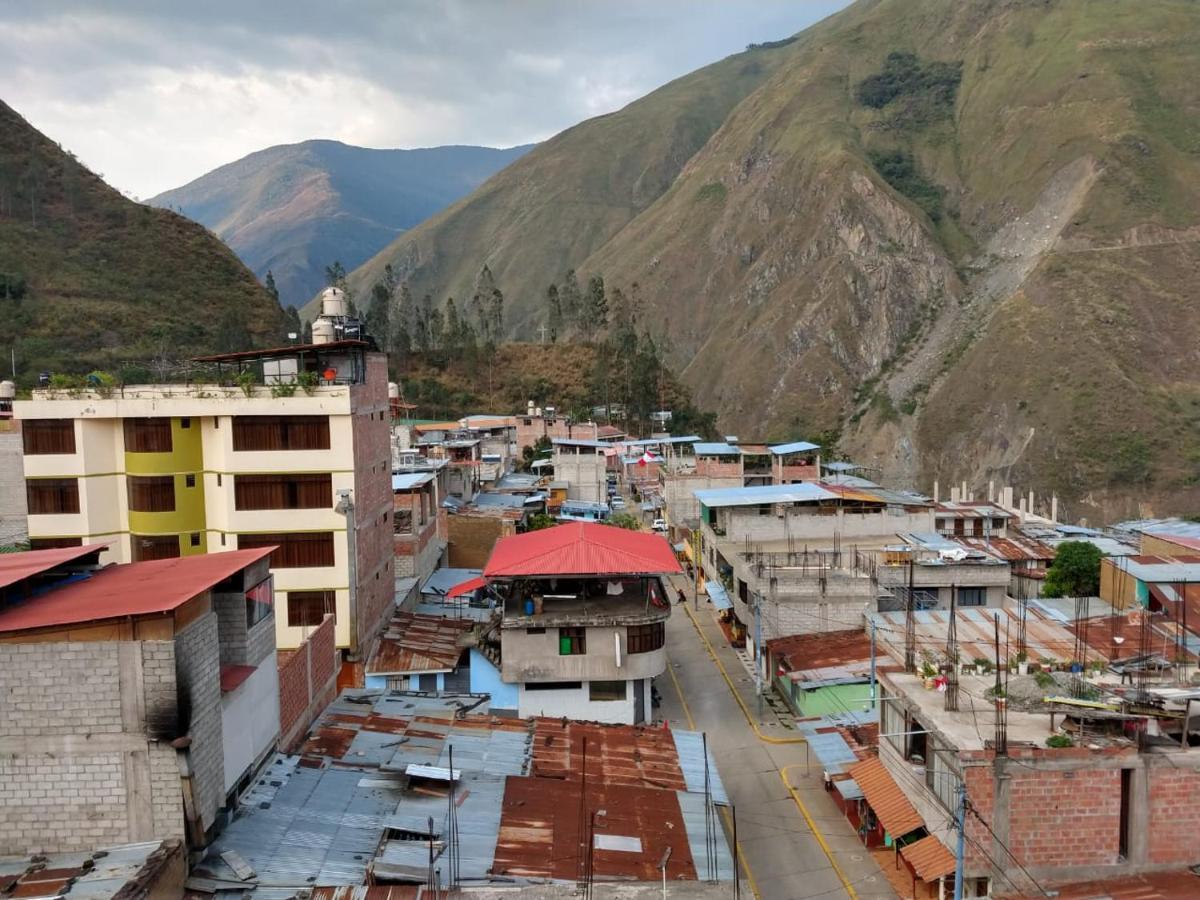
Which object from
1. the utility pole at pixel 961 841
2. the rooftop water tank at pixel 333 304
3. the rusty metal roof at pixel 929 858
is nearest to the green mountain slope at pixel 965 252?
the rooftop water tank at pixel 333 304

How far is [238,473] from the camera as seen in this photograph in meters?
24.6

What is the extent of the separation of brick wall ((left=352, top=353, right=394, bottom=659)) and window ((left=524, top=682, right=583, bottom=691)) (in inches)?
212

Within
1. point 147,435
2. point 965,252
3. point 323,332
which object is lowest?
point 147,435

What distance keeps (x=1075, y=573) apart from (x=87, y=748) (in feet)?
106

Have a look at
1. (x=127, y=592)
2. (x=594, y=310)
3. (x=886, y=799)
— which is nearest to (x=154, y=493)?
(x=127, y=592)

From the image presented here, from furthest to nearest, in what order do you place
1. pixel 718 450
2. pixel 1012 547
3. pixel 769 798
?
pixel 718 450
pixel 1012 547
pixel 769 798

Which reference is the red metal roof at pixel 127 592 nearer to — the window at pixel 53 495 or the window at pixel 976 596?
the window at pixel 53 495

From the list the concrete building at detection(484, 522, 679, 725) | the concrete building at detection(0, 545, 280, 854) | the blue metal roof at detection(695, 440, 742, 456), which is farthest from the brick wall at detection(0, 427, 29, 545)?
the blue metal roof at detection(695, 440, 742, 456)

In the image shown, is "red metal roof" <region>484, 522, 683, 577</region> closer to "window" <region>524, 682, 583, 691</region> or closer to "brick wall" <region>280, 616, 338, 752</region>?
"window" <region>524, 682, 583, 691</region>

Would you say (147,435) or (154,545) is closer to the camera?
(147,435)

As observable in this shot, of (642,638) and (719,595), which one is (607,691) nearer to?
(642,638)

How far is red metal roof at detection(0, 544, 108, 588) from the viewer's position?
454 inches

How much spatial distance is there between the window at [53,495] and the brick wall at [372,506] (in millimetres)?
8072

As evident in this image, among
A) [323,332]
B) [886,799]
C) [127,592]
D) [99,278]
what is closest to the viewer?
[127,592]
